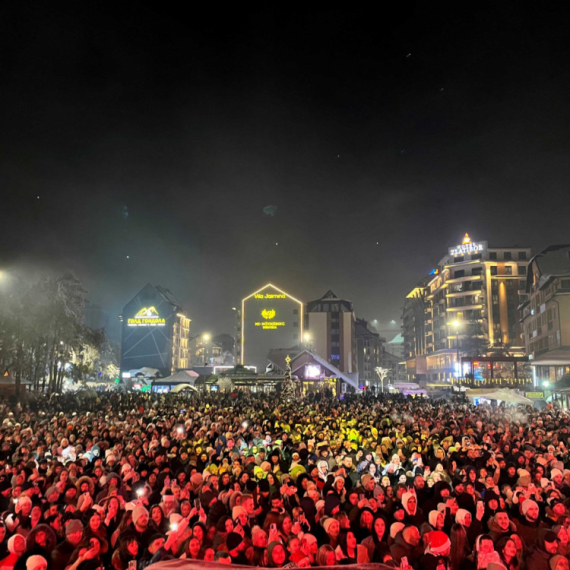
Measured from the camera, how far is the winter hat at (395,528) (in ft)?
19.8

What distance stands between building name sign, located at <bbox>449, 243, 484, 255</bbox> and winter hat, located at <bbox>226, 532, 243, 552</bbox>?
266ft

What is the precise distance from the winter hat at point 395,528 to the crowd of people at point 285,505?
26mm

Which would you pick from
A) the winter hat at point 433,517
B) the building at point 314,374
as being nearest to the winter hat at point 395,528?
the winter hat at point 433,517

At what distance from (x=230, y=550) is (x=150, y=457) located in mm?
5656

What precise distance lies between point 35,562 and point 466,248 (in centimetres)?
8369

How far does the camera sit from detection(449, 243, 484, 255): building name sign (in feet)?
262

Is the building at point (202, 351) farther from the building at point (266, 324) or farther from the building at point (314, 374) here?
the building at point (314, 374)

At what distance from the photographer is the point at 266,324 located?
6744cm

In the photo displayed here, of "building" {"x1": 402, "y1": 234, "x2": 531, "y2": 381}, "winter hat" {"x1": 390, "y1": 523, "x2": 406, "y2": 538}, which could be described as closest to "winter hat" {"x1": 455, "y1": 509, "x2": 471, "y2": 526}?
"winter hat" {"x1": 390, "y1": 523, "x2": 406, "y2": 538}

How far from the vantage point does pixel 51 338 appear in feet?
111

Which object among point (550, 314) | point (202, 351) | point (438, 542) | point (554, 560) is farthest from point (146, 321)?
point (554, 560)

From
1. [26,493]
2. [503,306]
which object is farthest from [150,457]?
[503,306]

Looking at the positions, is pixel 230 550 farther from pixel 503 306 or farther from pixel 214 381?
pixel 503 306

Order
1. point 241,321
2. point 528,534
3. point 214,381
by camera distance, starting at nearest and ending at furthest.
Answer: point 528,534 < point 214,381 < point 241,321
